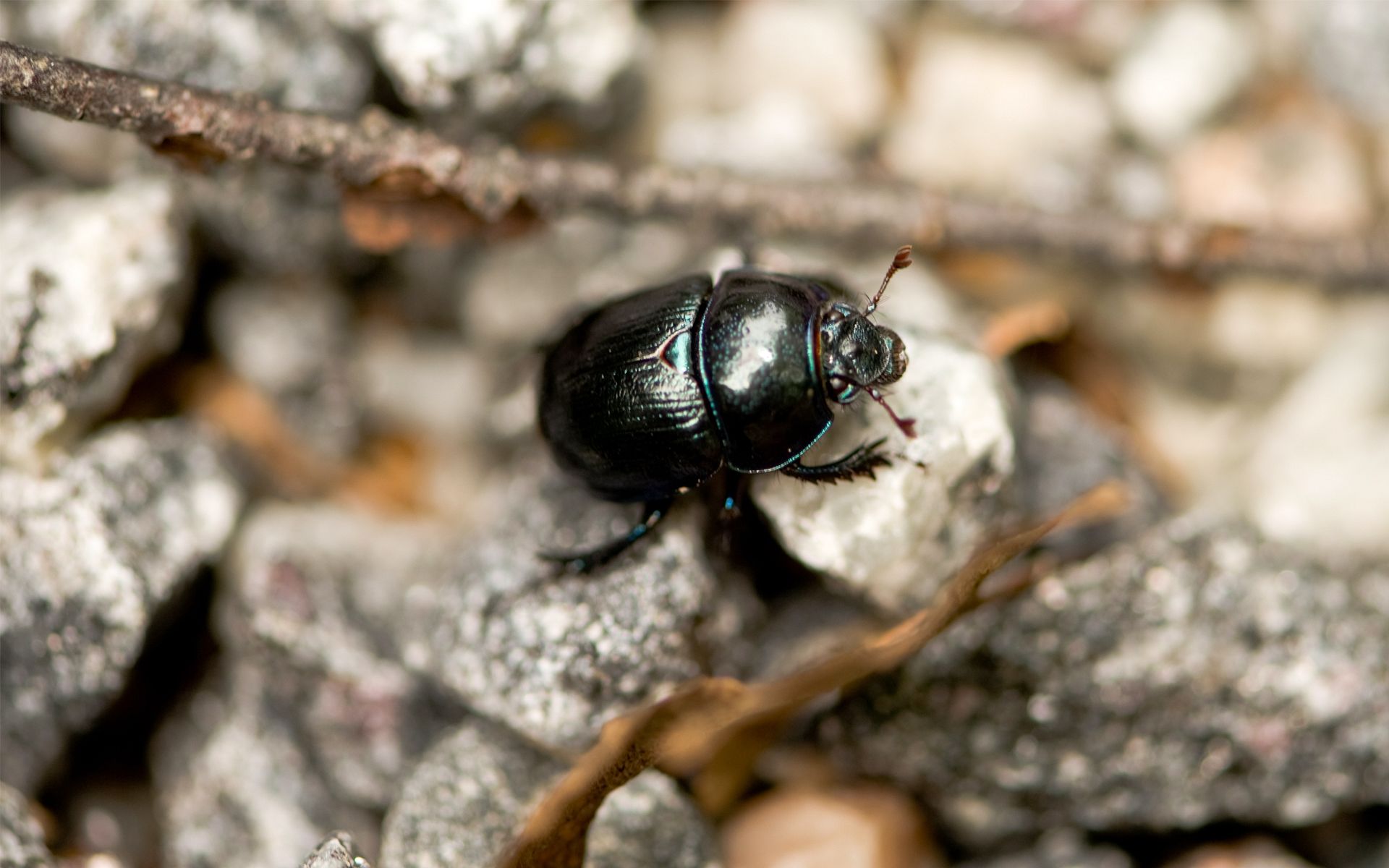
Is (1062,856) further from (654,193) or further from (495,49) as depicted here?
(495,49)

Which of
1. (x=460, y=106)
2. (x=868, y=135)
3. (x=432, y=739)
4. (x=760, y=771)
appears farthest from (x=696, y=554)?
(x=868, y=135)

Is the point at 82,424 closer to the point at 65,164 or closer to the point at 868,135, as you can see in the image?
the point at 65,164

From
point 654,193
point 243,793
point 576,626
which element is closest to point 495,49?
point 654,193

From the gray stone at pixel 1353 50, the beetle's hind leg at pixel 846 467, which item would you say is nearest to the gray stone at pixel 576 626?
the beetle's hind leg at pixel 846 467

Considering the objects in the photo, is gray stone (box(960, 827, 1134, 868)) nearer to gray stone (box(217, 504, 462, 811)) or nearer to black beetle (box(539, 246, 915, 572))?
black beetle (box(539, 246, 915, 572))

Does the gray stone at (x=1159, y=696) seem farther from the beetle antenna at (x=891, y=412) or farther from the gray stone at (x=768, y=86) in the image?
the gray stone at (x=768, y=86)
